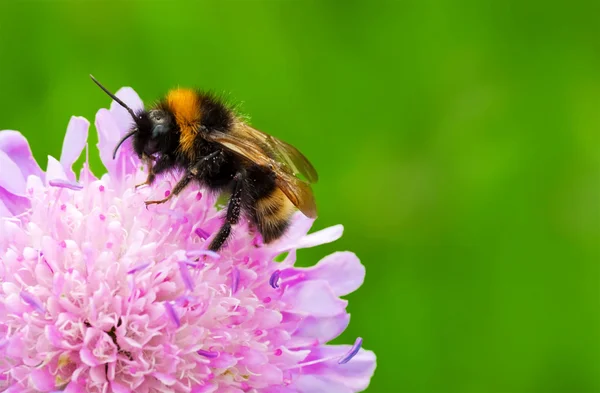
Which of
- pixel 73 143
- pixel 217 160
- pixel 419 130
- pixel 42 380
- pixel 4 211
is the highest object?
pixel 419 130

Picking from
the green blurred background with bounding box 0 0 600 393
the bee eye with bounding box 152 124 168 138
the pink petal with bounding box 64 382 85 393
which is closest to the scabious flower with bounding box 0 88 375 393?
the pink petal with bounding box 64 382 85 393

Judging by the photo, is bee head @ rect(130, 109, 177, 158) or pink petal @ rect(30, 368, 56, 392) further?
bee head @ rect(130, 109, 177, 158)

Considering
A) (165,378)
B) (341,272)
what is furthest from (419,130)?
(165,378)

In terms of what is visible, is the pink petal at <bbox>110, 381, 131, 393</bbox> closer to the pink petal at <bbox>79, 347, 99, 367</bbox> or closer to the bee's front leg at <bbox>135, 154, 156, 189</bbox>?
the pink petal at <bbox>79, 347, 99, 367</bbox>

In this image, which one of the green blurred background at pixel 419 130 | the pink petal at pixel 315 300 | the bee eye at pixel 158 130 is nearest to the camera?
the bee eye at pixel 158 130

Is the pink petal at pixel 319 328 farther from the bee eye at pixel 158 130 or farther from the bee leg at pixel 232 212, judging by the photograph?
the bee eye at pixel 158 130

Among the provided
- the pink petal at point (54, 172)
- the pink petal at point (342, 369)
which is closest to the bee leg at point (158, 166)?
the pink petal at point (54, 172)

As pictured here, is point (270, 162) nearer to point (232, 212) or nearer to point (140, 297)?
point (232, 212)
